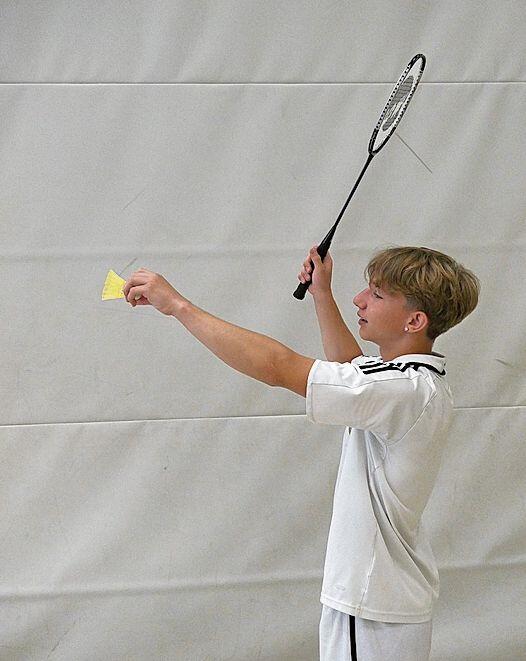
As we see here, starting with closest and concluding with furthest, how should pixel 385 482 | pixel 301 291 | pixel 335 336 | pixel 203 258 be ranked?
1. pixel 385 482
2. pixel 301 291
3. pixel 335 336
4. pixel 203 258

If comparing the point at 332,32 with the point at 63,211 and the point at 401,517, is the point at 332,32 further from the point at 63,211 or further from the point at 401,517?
the point at 401,517

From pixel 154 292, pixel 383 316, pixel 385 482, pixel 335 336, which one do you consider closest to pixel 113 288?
pixel 154 292

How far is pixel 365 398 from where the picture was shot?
1.51 metres

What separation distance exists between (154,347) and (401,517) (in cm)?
94

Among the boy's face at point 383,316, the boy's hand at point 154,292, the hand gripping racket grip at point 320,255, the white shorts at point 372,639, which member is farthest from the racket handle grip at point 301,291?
the white shorts at point 372,639

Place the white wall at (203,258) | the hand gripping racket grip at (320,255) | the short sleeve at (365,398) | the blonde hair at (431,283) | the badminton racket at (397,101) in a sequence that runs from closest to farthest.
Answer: the short sleeve at (365,398) → the blonde hair at (431,283) → the hand gripping racket grip at (320,255) → the badminton racket at (397,101) → the white wall at (203,258)

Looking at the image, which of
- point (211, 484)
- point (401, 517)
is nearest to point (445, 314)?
point (401, 517)

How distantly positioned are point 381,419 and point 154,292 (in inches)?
17.1

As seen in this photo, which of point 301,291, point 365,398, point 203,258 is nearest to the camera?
point 365,398

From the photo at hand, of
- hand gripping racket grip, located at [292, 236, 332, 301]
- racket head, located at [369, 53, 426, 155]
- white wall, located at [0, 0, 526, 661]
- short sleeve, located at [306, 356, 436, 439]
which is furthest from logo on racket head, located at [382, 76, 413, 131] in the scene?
short sleeve, located at [306, 356, 436, 439]

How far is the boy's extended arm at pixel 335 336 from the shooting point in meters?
1.84

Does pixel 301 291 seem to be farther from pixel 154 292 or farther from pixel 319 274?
pixel 154 292

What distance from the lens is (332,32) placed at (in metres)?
2.33

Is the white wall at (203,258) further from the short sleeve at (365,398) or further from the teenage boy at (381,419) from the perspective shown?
the short sleeve at (365,398)
